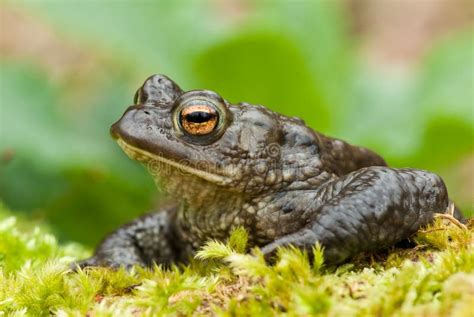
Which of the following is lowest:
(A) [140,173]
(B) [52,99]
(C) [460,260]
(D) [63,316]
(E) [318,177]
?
(C) [460,260]

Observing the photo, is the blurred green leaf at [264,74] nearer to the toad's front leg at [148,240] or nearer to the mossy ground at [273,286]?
the toad's front leg at [148,240]

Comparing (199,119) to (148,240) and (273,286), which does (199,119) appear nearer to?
(273,286)

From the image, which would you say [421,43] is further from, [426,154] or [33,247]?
[33,247]

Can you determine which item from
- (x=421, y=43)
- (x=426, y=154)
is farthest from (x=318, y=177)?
(x=421, y=43)

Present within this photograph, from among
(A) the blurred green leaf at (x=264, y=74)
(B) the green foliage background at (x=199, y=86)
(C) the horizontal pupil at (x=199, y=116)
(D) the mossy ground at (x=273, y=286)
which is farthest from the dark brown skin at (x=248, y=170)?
(A) the blurred green leaf at (x=264, y=74)

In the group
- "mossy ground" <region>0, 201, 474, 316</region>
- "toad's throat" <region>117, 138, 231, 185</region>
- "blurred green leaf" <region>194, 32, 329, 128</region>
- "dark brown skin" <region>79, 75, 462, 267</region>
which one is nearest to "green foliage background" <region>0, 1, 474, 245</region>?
"blurred green leaf" <region>194, 32, 329, 128</region>

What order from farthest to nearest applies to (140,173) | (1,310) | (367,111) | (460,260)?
(367,111) → (140,173) → (1,310) → (460,260)

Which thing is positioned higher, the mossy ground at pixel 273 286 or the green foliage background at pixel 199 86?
the green foliage background at pixel 199 86
